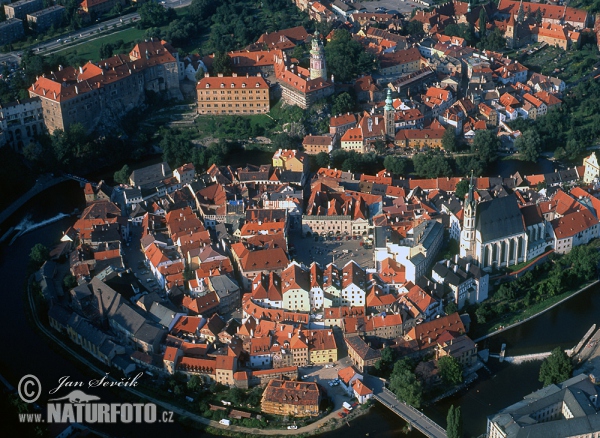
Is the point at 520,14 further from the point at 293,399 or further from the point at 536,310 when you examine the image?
the point at 293,399

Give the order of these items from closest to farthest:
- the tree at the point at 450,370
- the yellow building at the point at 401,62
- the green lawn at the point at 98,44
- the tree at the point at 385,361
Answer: the tree at the point at 450,370 < the tree at the point at 385,361 < the yellow building at the point at 401,62 < the green lawn at the point at 98,44

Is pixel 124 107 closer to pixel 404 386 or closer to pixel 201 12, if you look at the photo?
pixel 201 12

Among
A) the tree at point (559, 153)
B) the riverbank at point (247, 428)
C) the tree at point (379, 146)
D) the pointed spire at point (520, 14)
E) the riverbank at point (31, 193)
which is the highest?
the riverbank at point (247, 428)

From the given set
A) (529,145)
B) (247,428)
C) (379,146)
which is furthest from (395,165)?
(247,428)

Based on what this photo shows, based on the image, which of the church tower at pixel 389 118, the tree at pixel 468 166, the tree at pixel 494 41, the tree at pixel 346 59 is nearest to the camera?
the tree at pixel 468 166

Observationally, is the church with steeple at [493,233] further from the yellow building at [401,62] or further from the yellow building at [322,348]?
the yellow building at [401,62]

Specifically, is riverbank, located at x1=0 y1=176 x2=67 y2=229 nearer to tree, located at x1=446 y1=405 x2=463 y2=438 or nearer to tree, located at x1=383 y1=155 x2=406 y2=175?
tree, located at x1=383 y1=155 x2=406 y2=175

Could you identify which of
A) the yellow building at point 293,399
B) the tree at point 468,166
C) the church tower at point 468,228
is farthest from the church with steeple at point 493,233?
the yellow building at point 293,399
